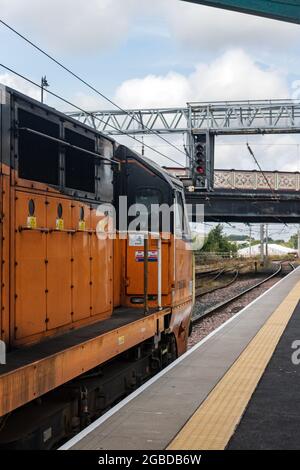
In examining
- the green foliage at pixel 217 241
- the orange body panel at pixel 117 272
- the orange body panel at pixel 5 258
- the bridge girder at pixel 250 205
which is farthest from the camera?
the green foliage at pixel 217 241

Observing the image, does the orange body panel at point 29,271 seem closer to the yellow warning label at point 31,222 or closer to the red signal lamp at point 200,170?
the yellow warning label at point 31,222

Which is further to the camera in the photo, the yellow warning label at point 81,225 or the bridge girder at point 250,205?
the bridge girder at point 250,205

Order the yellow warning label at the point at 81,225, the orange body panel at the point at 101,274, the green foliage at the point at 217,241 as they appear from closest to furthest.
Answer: the yellow warning label at the point at 81,225
the orange body panel at the point at 101,274
the green foliage at the point at 217,241

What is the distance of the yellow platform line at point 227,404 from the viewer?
4.77m

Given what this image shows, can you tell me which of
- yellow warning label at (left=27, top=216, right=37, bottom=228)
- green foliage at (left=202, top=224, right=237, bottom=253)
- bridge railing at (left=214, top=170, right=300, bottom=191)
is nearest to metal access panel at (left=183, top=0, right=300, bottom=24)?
yellow warning label at (left=27, top=216, right=37, bottom=228)

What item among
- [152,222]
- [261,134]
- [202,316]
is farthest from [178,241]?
[261,134]

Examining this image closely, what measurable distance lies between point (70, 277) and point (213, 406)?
78.7 inches

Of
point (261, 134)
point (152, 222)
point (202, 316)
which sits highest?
point (261, 134)

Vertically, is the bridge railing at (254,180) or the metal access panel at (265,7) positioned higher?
the bridge railing at (254,180)

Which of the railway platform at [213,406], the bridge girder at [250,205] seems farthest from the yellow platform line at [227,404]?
the bridge girder at [250,205]

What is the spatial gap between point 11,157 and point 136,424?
2658mm

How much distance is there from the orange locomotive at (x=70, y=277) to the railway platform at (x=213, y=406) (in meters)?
0.36

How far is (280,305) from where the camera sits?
1669 centimetres
